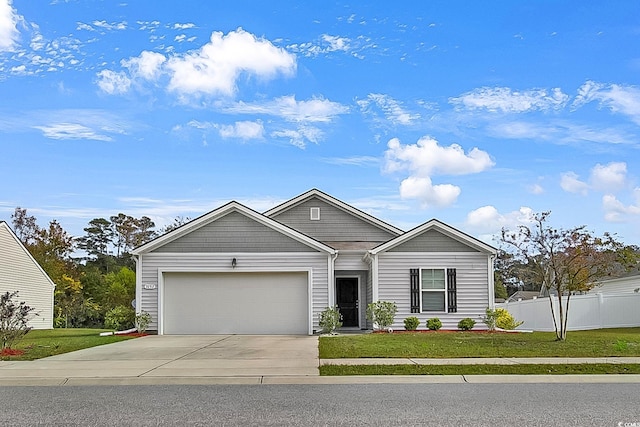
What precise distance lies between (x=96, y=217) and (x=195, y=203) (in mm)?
31714

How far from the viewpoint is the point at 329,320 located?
22.1 meters

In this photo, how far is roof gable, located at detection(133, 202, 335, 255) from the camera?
22.8 metres

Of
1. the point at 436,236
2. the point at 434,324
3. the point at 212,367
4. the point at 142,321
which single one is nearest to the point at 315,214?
the point at 436,236

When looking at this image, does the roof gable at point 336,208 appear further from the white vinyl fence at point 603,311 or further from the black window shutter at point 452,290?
the white vinyl fence at point 603,311

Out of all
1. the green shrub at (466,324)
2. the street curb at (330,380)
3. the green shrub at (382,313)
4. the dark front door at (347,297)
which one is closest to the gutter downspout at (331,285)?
the green shrub at (382,313)

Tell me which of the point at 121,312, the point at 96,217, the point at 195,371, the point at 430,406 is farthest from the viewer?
the point at 96,217

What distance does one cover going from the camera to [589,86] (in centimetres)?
2117

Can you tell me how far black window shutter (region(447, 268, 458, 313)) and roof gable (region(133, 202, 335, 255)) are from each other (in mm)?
4222

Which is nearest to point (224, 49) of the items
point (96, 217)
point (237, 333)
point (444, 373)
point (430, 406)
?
point (237, 333)

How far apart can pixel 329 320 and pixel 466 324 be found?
479 cm

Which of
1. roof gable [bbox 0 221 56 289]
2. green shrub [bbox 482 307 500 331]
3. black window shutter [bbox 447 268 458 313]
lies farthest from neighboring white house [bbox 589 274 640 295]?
roof gable [bbox 0 221 56 289]

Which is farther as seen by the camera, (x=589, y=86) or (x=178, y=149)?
(x=178, y=149)

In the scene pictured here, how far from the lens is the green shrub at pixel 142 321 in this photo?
22.3 m

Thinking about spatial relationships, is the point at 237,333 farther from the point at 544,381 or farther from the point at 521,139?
the point at 544,381
